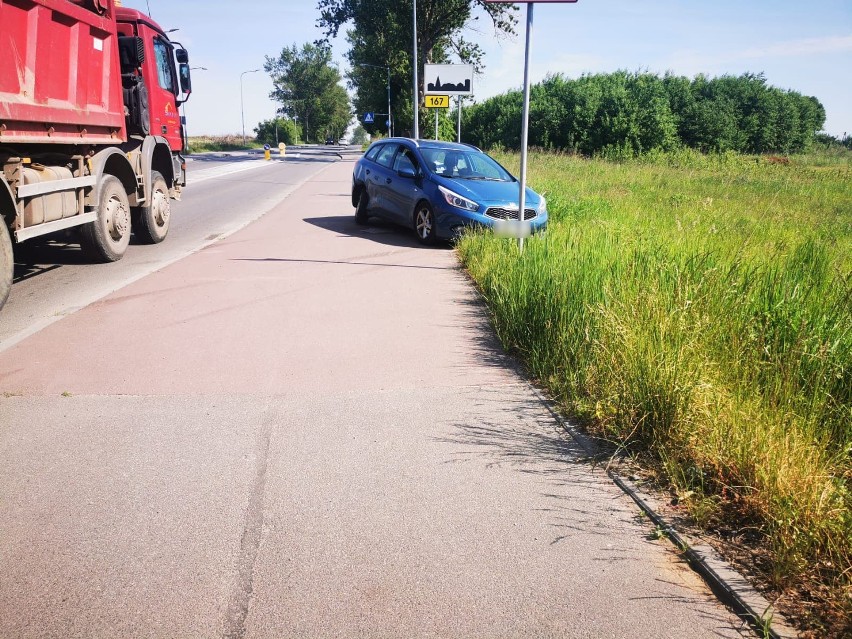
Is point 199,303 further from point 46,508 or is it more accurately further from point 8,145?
point 46,508

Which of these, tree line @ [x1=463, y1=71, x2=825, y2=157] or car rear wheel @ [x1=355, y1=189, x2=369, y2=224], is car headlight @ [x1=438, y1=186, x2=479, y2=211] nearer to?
car rear wheel @ [x1=355, y1=189, x2=369, y2=224]

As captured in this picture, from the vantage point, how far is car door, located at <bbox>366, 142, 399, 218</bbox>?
42.2ft

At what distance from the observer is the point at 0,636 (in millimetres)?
2432

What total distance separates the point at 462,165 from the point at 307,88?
137514 millimetres

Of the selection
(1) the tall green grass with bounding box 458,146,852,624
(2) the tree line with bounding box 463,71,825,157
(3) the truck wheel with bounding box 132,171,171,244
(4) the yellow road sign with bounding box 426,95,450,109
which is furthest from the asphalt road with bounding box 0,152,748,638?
(2) the tree line with bounding box 463,71,825,157

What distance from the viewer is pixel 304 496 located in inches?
134

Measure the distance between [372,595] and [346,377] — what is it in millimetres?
2596

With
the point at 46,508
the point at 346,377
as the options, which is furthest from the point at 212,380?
the point at 46,508

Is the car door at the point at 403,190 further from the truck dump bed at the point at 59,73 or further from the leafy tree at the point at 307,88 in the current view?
the leafy tree at the point at 307,88

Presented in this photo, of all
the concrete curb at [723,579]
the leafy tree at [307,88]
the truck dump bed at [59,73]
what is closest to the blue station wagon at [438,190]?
the truck dump bed at [59,73]

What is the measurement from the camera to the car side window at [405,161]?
12291 mm

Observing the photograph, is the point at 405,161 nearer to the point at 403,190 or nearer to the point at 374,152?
the point at 403,190

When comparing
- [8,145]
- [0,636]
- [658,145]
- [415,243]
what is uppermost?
[658,145]

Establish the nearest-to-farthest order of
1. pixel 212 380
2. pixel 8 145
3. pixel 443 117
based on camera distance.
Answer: pixel 212 380
pixel 8 145
pixel 443 117
